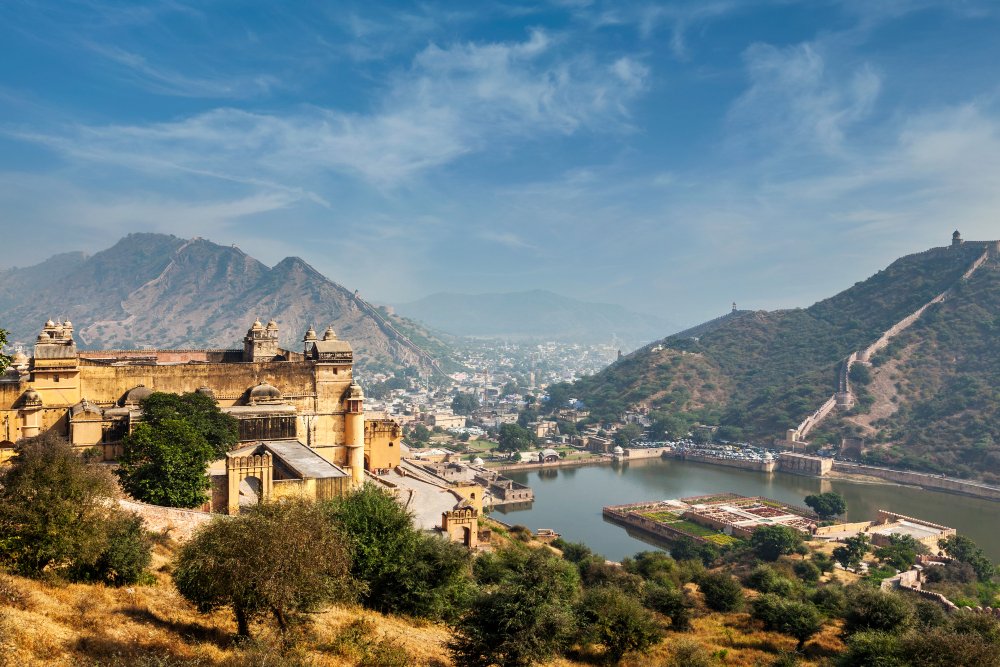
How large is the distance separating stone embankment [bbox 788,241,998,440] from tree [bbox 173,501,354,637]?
6838 centimetres

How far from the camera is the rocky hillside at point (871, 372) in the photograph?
209 feet

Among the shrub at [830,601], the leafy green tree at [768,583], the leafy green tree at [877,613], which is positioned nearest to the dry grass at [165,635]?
the leafy green tree at [877,613]

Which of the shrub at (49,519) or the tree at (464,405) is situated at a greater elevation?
the shrub at (49,519)

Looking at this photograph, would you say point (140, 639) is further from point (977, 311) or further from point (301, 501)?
point (977, 311)

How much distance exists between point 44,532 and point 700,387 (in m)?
88.4

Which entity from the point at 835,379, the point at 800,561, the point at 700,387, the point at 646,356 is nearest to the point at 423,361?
the point at 646,356

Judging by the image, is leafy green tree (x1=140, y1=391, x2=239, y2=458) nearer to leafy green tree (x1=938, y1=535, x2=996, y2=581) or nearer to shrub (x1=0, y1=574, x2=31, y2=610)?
shrub (x1=0, y1=574, x2=31, y2=610)

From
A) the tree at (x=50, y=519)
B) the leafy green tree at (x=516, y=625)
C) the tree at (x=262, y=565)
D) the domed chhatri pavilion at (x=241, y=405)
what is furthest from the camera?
the domed chhatri pavilion at (x=241, y=405)

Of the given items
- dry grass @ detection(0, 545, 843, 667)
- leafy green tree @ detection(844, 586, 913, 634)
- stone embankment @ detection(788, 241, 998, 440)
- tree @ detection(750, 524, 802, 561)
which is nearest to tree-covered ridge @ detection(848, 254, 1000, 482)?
stone embankment @ detection(788, 241, 998, 440)

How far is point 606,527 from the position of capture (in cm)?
4200

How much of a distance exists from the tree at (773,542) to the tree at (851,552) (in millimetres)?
1910

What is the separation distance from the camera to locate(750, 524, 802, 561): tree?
1260 inches

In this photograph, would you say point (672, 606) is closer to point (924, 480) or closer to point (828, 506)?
point (828, 506)

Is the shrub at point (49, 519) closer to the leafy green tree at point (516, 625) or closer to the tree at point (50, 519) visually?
the tree at point (50, 519)
